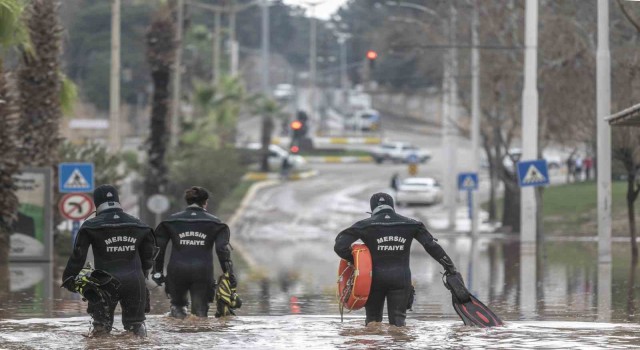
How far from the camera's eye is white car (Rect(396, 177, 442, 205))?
226ft

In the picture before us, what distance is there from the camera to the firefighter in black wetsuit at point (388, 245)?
53.7 ft

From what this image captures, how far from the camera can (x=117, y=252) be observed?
619 inches

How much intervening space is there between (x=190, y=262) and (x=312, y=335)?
166 centimetres

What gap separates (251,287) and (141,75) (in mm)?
98126

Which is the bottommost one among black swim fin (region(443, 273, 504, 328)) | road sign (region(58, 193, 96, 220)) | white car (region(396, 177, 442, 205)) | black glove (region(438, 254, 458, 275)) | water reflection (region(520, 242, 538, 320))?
water reflection (region(520, 242, 538, 320))

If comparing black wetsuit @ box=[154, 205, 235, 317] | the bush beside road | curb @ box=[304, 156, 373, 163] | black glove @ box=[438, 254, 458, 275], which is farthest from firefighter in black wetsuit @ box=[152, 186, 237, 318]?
curb @ box=[304, 156, 373, 163]

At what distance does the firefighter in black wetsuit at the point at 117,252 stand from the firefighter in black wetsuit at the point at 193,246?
48.1 inches

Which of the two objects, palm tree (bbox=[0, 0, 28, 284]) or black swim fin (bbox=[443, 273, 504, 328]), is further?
palm tree (bbox=[0, 0, 28, 284])

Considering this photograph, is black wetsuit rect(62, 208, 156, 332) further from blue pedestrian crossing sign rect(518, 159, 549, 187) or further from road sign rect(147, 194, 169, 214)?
road sign rect(147, 194, 169, 214)

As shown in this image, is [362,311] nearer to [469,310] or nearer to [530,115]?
[469,310]

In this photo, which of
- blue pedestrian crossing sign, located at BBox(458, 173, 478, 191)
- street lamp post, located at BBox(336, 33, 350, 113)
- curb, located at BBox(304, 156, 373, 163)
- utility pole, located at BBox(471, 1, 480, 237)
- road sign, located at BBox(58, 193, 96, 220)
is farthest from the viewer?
street lamp post, located at BBox(336, 33, 350, 113)

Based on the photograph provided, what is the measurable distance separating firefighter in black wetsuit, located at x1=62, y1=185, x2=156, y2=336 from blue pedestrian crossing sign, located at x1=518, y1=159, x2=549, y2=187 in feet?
78.6

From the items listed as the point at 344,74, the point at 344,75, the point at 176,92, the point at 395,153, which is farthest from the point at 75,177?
the point at 344,75

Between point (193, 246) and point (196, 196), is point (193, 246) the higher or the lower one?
the lower one
